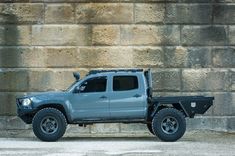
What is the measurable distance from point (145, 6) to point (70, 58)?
2.59 m

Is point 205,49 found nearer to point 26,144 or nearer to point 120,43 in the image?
point 120,43

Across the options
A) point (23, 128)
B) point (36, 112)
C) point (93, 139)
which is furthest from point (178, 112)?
point (23, 128)

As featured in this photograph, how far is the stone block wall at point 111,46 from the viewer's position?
17.0 metres

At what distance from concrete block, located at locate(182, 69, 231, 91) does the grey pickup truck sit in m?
2.02

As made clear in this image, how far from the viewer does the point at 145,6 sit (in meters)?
17.0

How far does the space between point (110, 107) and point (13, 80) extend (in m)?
3.53

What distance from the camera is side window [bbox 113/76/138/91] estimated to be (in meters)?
15.1

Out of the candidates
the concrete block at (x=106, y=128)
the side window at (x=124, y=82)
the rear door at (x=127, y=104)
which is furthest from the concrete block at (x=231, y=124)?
the side window at (x=124, y=82)

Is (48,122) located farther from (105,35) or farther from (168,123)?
(105,35)

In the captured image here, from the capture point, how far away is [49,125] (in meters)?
14.9

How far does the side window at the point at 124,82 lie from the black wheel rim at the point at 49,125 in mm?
1724

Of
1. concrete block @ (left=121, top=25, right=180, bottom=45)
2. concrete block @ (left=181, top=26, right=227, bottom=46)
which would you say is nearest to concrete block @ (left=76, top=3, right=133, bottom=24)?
concrete block @ (left=121, top=25, right=180, bottom=45)

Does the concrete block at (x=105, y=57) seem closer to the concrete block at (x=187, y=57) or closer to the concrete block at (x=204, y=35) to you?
the concrete block at (x=187, y=57)

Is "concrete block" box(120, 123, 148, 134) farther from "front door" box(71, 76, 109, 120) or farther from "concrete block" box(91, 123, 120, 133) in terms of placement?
"front door" box(71, 76, 109, 120)
